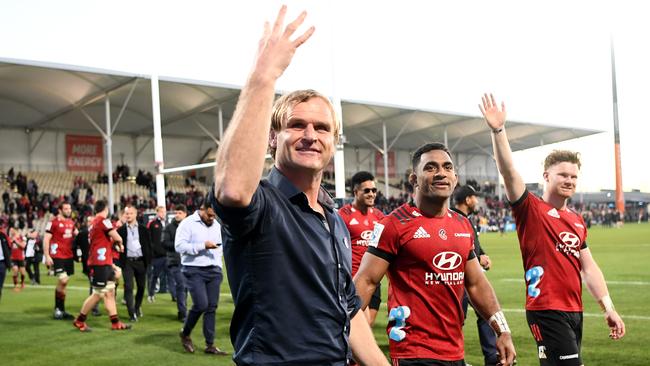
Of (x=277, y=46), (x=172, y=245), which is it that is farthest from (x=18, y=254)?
(x=277, y=46)

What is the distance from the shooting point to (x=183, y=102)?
40500 millimetres

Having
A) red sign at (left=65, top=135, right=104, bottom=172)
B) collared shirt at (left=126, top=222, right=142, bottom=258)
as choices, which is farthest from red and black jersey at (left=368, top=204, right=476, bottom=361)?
red sign at (left=65, top=135, right=104, bottom=172)

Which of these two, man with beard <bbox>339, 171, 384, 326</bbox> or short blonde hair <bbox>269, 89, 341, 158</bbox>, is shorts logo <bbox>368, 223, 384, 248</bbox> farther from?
man with beard <bbox>339, 171, 384, 326</bbox>

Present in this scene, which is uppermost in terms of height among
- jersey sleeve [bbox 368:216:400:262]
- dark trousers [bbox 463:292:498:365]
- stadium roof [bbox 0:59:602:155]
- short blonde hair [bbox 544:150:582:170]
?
stadium roof [bbox 0:59:602:155]

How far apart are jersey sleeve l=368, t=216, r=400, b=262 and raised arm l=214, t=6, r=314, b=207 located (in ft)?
8.05

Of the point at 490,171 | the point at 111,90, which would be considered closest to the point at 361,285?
the point at 111,90

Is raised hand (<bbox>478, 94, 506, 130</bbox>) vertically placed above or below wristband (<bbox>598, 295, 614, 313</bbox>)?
above

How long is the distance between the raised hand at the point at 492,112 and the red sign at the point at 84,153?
46650 millimetres

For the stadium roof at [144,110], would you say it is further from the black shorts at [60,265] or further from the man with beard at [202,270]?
the man with beard at [202,270]

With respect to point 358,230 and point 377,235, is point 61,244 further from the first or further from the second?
point 377,235

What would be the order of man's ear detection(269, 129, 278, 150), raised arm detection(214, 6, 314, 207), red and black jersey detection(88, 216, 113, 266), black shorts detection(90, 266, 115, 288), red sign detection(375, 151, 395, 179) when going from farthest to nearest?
1. red sign detection(375, 151, 395, 179)
2. red and black jersey detection(88, 216, 113, 266)
3. black shorts detection(90, 266, 115, 288)
4. man's ear detection(269, 129, 278, 150)
5. raised arm detection(214, 6, 314, 207)

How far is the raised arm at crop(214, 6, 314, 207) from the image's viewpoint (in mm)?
1933

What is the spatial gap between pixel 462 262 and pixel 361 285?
0.68m

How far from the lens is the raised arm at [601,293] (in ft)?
16.8
